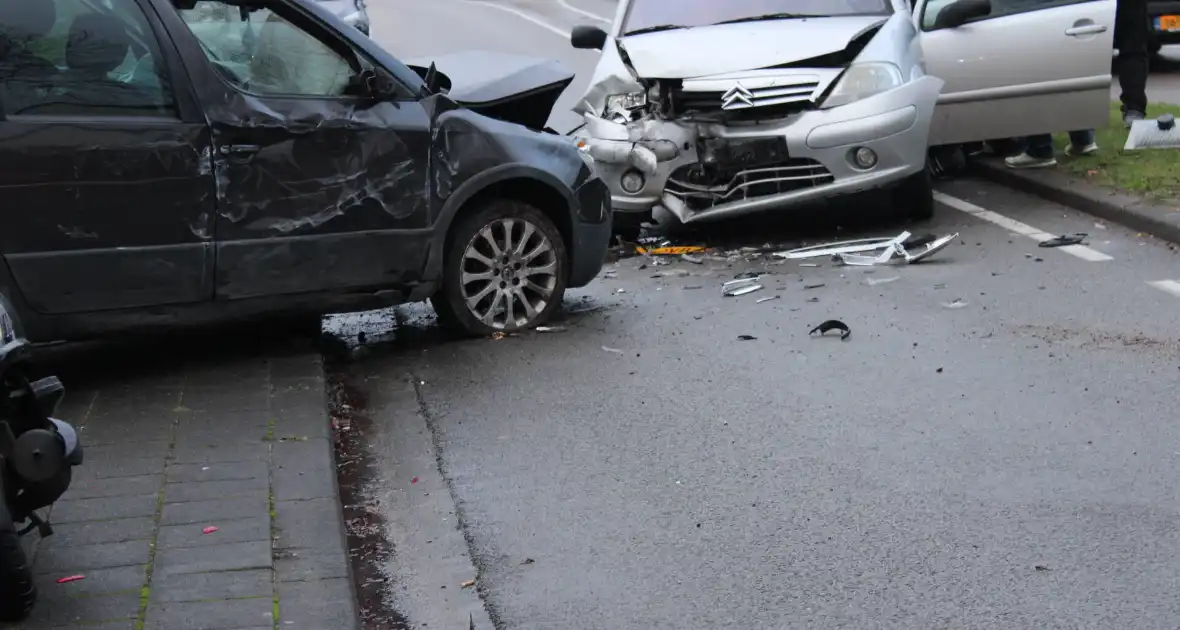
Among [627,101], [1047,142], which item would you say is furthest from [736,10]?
[1047,142]

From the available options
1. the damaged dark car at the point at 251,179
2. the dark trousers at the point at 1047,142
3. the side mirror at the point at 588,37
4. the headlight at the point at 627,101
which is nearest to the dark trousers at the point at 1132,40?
Answer: the dark trousers at the point at 1047,142

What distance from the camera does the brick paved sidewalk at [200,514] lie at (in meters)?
4.43

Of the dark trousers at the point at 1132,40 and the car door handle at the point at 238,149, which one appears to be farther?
the dark trousers at the point at 1132,40

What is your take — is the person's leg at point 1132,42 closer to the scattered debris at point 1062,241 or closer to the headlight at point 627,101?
the scattered debris at point 1062,241

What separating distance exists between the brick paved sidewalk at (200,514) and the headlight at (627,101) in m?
4.16

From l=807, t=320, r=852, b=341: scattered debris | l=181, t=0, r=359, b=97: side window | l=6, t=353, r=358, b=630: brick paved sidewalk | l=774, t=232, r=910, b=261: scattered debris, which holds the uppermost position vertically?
l=181, t=0, r=359, b=97: side window

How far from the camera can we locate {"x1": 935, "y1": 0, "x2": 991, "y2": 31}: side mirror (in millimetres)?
11398

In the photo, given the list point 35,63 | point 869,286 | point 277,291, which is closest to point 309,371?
point 277,291

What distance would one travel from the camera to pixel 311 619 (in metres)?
4.37

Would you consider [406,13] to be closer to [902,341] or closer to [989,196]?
[989,196]

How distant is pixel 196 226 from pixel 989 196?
7.07 m

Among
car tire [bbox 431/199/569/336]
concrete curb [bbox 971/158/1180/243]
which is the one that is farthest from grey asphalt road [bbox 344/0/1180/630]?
concrete curb [bbox 971/158/1180/243]

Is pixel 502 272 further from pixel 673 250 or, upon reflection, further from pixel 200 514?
pixel 200 514

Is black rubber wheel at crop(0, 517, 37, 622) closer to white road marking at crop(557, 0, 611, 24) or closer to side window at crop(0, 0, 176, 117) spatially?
side window at crop(0, 0, 176, 117)
